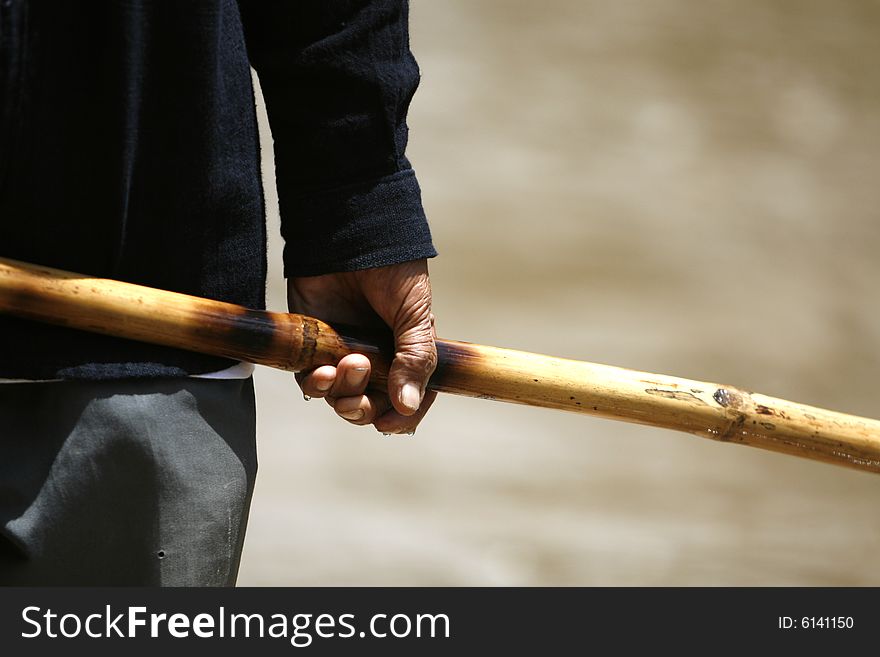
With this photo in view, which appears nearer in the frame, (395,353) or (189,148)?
(189,148)

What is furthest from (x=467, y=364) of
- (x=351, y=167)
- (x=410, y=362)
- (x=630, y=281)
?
(x=630, y=281)

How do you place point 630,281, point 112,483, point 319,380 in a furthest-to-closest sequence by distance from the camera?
point 630,281
point 319,380
point 112,483

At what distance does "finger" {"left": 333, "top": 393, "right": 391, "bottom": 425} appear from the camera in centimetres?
82

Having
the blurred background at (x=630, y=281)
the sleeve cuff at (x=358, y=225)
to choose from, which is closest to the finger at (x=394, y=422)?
the sleeve cuff at (x=358, y=225)

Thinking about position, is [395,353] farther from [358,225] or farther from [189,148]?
[189,148]

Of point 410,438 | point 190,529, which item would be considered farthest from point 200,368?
point 410,438

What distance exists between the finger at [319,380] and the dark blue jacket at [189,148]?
69mm

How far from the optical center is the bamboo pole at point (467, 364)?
2.25ft

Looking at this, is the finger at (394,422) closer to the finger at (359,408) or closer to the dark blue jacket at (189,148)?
the finger at (359,408)

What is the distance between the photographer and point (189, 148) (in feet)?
2.35

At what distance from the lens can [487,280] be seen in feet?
7.68

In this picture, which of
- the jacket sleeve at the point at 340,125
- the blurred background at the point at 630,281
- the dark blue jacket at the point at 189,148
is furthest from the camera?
the blurred background at the point at 630,281

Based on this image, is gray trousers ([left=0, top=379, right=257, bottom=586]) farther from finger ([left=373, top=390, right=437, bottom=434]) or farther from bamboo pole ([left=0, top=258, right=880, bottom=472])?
finger ([left=373, top=390, right=437, bottom=434])

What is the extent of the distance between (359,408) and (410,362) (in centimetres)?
6
